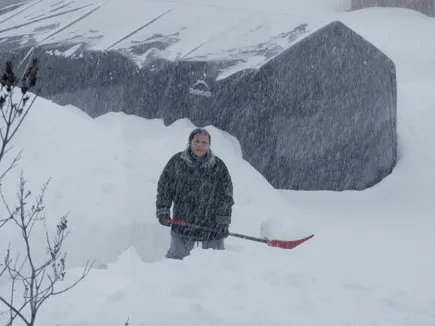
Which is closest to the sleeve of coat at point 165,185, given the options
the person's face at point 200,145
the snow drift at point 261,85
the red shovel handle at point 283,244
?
the person's face at point 200,145

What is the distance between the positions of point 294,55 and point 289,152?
1215 millimetres

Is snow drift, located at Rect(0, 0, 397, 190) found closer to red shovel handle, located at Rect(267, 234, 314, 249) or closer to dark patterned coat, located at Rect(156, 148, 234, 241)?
red shovel handle, located at Rect(267, 234, 314, 249)

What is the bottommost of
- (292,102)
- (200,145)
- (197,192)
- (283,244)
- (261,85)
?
(283,244)

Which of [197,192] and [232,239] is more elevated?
[197,192]

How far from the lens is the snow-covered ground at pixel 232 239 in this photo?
4613 mm

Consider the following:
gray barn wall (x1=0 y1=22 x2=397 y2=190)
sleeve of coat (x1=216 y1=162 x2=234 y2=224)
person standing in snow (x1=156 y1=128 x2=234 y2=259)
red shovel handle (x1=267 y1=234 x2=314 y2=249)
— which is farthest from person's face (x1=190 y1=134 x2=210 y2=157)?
gray barn wall (x1=0 y1=22 x2=397 y2=190)

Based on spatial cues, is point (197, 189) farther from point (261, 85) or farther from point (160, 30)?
point (160, 30)

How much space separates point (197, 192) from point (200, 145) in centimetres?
39

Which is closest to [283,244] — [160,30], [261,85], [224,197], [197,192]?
[224,197]

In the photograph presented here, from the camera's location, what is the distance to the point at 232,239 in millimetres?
7281

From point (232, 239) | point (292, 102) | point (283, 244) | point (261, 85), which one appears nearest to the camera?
point (283, 244)

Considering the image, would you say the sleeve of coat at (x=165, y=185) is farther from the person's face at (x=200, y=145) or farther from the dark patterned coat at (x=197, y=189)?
the person's face at (x=200, y=145)

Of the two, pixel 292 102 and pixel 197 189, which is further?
pixel 292 102

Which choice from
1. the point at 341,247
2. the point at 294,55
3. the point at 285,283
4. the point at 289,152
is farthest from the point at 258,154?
the point at 285,283
